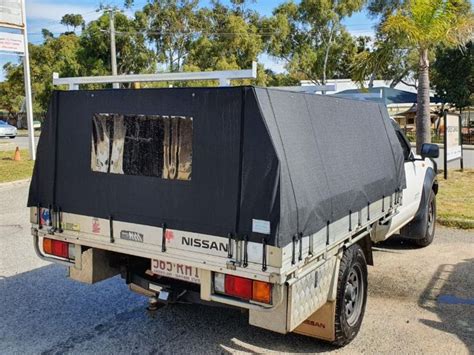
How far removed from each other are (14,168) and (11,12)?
5.62m

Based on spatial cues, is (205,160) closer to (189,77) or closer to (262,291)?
(189,77)

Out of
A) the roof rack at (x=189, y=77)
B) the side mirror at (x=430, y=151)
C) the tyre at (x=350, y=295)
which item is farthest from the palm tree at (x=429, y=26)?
the roof rack at (x=189, y=77)

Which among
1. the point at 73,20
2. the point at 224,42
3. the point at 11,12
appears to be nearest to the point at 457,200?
the point at 11,12

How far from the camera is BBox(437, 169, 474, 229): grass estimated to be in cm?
835

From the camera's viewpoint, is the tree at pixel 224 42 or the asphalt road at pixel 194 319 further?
the tree at pixel 224 42

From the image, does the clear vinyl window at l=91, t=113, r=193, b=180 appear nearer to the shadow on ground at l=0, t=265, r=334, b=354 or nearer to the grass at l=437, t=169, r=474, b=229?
the shadow on ground at l=0, t=265, r=334, b=354

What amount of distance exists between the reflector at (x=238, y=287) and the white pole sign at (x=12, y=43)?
16806 mm

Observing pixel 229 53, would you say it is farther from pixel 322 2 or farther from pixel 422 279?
pixel 422 279

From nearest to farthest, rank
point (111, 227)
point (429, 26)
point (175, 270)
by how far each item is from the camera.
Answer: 1. point (175, 270)
2. point (111, 227)
3. point (429, 26)

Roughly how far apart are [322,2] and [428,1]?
25.7m

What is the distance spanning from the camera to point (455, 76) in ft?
106

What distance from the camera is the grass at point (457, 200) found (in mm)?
8352

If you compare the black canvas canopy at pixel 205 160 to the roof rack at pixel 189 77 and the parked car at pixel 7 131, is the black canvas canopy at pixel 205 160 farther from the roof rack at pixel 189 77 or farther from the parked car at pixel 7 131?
the parked car at pixel 7 131

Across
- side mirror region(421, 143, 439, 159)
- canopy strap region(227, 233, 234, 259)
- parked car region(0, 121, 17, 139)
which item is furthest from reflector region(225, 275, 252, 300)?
parked car region(0, 121, 17, 139)
